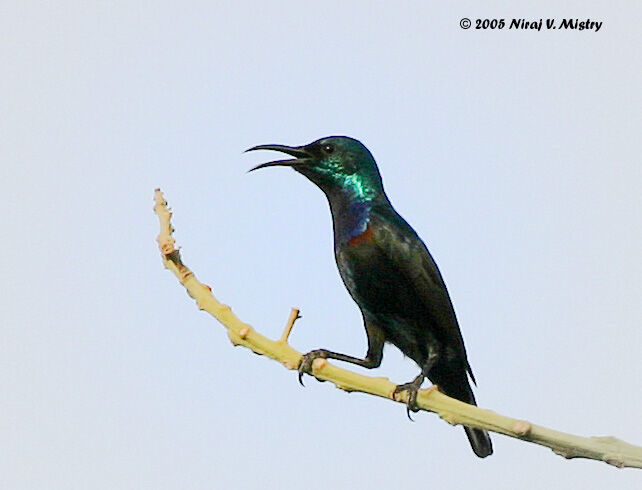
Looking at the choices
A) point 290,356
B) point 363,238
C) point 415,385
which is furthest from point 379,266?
point 290,356

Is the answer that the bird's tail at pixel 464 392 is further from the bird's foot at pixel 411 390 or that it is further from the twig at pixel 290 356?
the twig at pixel 290 356

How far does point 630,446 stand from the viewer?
10.00 ft

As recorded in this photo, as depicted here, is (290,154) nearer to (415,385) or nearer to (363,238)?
(363,238)

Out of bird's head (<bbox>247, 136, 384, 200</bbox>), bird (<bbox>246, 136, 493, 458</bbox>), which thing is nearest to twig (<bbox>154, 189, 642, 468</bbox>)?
bird (<bbox>246, 136, 493, 458</bbox>)

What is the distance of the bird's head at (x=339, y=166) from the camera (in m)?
5.46

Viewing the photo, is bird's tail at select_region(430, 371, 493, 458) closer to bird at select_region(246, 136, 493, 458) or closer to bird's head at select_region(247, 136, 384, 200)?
bird at select_region(246, 136, 493, 458)

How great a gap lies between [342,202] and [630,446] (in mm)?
2774

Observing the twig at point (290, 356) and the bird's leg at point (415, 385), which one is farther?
the bird's leg at point (415, 385)

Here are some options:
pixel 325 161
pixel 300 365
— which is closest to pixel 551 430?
pixel 300 365

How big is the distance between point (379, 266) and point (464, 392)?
41.5 inches

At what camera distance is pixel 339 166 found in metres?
5.52

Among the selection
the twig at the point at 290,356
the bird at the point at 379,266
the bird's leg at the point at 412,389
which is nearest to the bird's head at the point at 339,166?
the bird at the point at 379,266

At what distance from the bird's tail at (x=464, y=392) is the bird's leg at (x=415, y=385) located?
287 millimetres

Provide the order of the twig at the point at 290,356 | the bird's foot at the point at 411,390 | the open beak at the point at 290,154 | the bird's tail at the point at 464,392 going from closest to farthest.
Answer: the twig at the point at 290,356, the bird's foot at the point at 411,390, the open beak at the point at 290,154, the bird's tail at the point at 464,392
